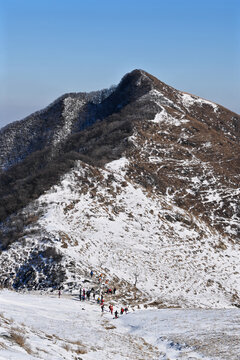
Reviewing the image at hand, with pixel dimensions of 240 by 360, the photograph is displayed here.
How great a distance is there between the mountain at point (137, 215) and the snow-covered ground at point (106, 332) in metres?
8.90

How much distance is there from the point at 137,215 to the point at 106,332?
2961 centimetres

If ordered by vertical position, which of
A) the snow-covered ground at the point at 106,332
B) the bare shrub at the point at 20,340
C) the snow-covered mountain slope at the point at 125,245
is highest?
the snow-covered mountain slope at the point at 125,245

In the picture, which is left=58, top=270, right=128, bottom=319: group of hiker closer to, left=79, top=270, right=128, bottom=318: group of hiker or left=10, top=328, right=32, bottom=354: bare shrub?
left=79, top=270, right=128, bottom=318: group of hiker

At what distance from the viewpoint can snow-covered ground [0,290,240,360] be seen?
18019 mm

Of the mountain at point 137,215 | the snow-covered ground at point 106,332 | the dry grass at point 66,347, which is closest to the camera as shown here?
the snow-covered ground at point 106,332

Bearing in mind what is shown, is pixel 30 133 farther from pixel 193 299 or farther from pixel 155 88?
pixel 193 299

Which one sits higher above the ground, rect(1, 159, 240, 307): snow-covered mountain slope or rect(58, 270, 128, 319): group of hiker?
rect(1, 159, 240, 307): snow-covered mountain slope

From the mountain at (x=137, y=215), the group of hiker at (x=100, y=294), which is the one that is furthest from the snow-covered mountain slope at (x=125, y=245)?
the group of hiker at (x=100, y=294)

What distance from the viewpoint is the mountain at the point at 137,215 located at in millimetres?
44000

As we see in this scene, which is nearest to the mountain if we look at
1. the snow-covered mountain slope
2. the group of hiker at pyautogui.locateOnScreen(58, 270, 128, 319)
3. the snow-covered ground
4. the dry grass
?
the snow-covered mountain slope

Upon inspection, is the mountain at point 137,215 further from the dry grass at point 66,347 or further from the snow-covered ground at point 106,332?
the dry grass at point 66,347

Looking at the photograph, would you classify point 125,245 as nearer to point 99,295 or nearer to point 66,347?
point 99,295

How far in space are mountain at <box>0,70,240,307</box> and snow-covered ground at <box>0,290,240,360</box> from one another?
8.90 meters

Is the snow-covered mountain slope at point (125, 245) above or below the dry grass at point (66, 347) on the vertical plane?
above
